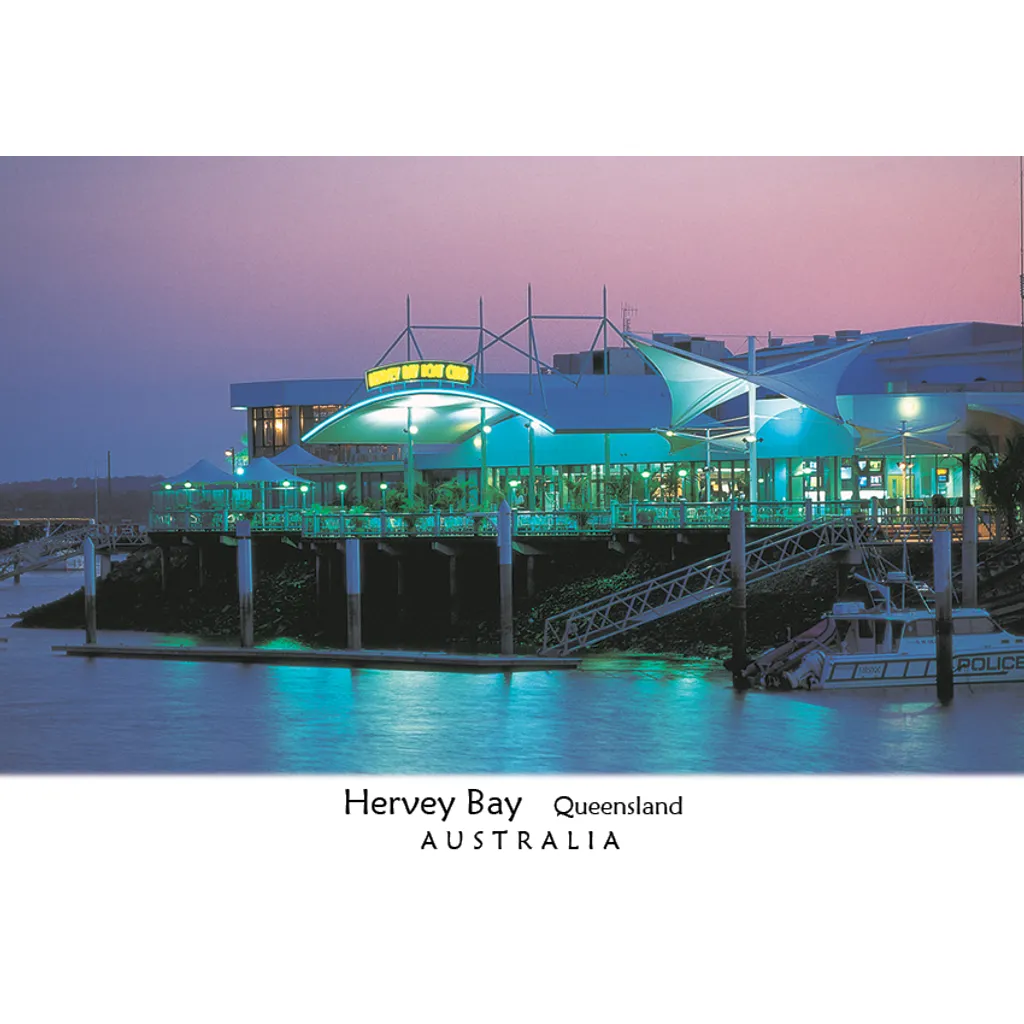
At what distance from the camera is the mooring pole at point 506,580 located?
106 ft

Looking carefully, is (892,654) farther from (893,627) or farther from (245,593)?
Answer: (245,593)

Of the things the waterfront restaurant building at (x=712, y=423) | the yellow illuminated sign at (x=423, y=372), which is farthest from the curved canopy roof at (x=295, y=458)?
the yellow illuminated sign at (x=423, y=372)

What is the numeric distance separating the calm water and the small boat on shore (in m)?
0.32

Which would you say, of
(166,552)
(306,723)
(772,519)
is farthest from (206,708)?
(166,552)

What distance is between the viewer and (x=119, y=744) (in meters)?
27.6

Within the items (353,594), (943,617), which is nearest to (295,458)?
(353,594)

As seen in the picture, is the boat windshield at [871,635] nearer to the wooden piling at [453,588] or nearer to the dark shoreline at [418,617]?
the dark shoreline at [418,617]

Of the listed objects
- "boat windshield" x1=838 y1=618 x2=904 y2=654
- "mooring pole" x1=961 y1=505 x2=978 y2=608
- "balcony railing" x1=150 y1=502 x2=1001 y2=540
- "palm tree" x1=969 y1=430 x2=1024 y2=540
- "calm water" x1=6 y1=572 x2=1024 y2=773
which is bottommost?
"calm water" x1=6 y1=572 x2=1024 y2=773

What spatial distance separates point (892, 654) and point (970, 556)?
4400 millimetres

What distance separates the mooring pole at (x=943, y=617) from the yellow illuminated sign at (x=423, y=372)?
22.0 m

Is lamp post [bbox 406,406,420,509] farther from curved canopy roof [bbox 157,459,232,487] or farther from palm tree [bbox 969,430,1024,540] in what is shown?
palm tree [bbox 969,430,1024,540]

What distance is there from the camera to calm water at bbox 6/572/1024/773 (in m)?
25.4
